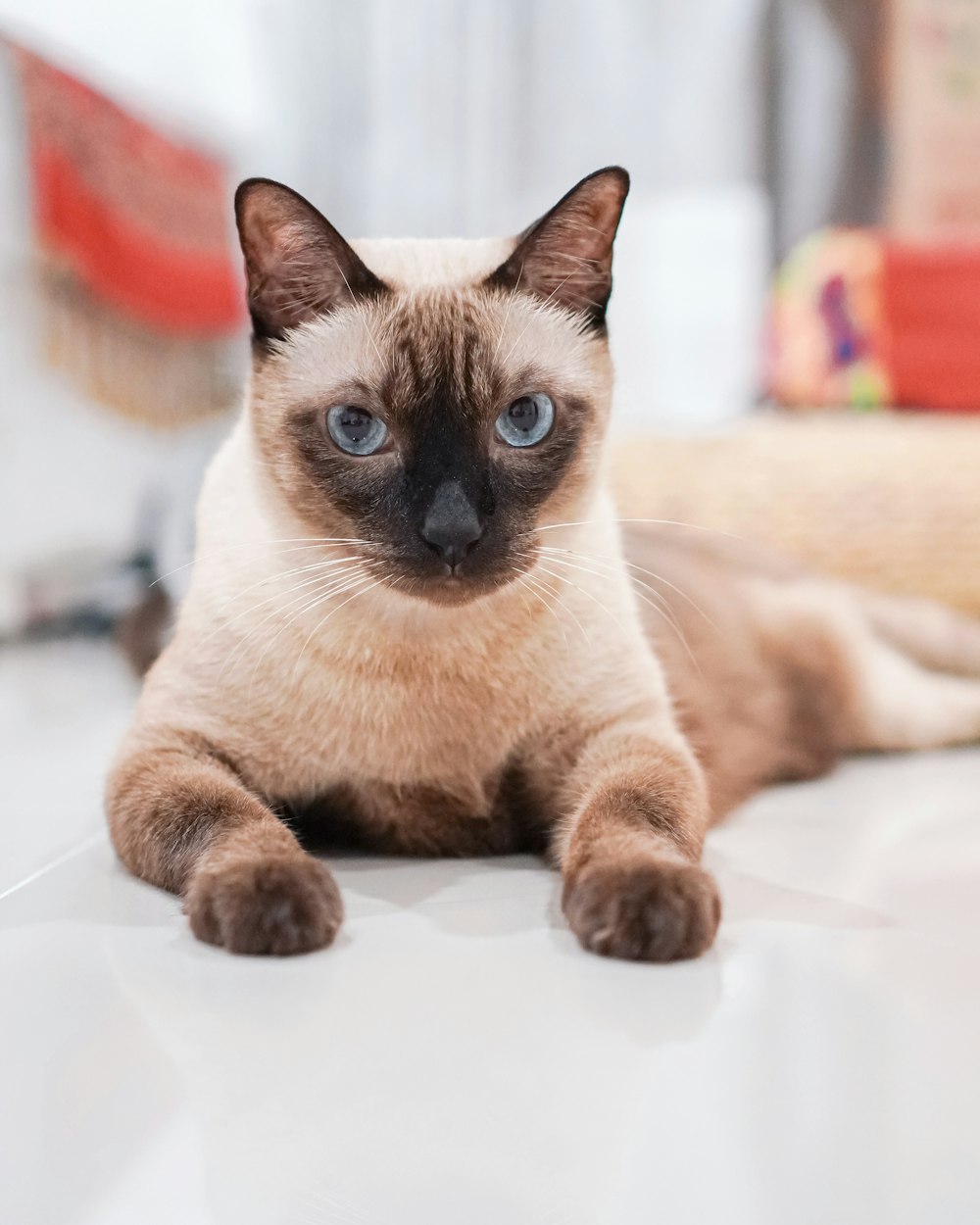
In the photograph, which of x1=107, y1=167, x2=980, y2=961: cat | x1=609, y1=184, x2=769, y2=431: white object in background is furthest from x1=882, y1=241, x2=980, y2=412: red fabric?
x1=107, y1=167, x2=980, y2=961: cat

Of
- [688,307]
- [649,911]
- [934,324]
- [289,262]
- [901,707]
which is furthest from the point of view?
[688,307]

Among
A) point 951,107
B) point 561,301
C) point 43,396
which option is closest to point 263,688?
point 561,301

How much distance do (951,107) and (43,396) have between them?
128 inches

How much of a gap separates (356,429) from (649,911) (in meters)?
0.61

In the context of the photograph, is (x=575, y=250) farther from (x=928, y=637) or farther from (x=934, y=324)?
(x=934, y=324)

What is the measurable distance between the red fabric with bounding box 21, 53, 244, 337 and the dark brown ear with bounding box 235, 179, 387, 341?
5.75 ft

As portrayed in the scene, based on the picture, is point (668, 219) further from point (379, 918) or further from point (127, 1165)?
point (127, 1165)

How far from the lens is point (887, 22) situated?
4.20 metres

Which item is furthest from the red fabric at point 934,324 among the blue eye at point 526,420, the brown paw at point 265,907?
the brown paw at point 265,907

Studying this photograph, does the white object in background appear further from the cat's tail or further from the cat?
the cat

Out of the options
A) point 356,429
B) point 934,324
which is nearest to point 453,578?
point 356,429

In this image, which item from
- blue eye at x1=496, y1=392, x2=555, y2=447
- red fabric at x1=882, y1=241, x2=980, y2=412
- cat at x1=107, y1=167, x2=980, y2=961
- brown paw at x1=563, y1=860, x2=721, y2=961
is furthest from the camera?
red fabric at x1=882, y1=241, x2=980, y2=412

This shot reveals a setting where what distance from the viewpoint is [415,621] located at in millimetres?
1443

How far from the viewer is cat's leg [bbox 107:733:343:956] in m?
1.16
